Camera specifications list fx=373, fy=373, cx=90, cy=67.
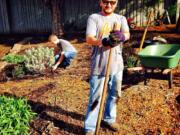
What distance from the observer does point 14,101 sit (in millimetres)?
6918

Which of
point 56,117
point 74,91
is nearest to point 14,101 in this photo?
point 56,117

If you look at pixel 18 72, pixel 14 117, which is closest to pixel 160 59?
pixel 14 117

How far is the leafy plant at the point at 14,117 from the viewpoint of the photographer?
6242mm

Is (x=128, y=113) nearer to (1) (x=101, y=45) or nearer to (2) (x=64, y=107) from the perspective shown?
(2) (x=64, y=107)

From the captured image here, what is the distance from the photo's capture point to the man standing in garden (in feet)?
17.4

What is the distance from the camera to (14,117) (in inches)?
255

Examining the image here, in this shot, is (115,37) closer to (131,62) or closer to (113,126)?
(113,126)

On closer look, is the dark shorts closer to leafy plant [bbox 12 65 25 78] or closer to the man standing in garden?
leafy plant [bbox 12 65 25 78]

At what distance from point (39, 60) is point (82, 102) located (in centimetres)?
330

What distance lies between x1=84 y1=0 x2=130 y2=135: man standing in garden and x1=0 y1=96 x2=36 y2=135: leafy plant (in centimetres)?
122

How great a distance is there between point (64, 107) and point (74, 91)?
1.00 m

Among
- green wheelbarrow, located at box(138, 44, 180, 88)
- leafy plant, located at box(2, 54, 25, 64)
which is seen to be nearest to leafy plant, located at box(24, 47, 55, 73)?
leafy plant, located at box(2, 54, 25, 64)

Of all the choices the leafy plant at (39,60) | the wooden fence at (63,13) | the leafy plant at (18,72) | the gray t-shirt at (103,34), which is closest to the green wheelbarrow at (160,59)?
the gray t-shirt at (103,34)

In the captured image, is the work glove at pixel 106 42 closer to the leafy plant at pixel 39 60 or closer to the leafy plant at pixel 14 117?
the leafy plant at pixel 14 117
